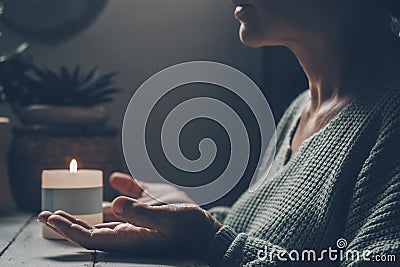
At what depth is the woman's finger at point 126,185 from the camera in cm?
112

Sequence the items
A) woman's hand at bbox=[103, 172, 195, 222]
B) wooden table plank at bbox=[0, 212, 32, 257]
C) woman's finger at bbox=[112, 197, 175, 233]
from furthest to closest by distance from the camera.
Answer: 1. woman's hand at bbox=[103, 172, 195, 222]
2. wooden table plank at bbox=[0, 212, 32, 257]
3. woman's finger at bbox=[112, 197, 175, 233]

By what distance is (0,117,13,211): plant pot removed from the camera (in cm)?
121

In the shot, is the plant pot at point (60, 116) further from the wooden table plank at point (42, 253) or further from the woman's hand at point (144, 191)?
the wooden table plank at point (42, 253)

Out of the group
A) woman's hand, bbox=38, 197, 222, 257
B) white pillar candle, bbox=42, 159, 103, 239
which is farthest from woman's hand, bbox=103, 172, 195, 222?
woman's hand, bbox=38, 197, 222, 257

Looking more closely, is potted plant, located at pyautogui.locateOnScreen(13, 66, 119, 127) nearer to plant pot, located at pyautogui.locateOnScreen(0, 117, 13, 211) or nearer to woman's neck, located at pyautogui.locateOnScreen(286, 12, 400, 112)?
plant pot, located at pyautogui.locateOnScreen(0, 117, 13, 211)

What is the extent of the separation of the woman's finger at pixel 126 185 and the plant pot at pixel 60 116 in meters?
0.21

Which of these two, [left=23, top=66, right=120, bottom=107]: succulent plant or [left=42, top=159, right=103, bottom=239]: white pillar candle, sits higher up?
[left=23, top=66, right=120, bottom=107]: succulent plant

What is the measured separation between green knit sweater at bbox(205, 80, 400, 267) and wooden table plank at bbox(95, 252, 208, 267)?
0.03 metres

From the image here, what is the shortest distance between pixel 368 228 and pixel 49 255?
39 centimetres

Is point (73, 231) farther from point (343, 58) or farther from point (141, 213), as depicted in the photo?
point (343, 58)

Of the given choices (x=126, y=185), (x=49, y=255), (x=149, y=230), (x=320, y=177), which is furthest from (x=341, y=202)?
(x=126, y=185)

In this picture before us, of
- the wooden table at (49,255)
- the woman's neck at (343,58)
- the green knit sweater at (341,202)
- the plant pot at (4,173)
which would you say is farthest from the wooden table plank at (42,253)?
the woman's neck at (343,58)

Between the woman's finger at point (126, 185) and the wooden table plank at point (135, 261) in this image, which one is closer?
the wooden table plank at point (135, 261)

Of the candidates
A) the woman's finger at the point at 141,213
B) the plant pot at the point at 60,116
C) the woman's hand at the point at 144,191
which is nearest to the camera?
the woman's finger at the point at 141,213
